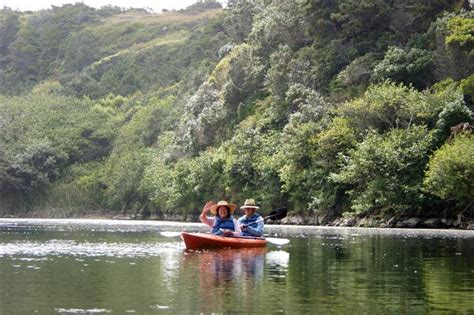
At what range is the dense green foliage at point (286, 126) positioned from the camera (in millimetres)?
65312

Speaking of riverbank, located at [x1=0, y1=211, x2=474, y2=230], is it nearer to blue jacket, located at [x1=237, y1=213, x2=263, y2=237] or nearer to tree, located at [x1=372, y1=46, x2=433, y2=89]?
tree, located at [x1=372, y1=46, x2=433, y2=89]

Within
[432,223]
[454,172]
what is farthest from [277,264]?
[432,223]

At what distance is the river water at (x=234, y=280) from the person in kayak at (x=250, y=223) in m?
2.01

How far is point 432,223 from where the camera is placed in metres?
64.3

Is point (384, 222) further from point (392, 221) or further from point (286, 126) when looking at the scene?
point (286, 126)

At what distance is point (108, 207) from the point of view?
119250 millimetres

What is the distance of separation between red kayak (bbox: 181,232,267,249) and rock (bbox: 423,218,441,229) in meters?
30.2

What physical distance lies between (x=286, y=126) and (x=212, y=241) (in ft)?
148

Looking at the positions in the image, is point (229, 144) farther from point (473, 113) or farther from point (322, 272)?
point (322, 272)

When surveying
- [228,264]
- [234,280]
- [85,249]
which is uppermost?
[85,249]

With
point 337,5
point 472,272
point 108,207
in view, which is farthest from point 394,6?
point 472,272

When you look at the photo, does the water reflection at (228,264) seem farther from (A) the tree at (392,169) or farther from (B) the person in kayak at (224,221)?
(A) the tree at (392,169)

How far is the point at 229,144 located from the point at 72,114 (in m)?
52.7

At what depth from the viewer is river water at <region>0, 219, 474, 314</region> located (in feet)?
60.9
